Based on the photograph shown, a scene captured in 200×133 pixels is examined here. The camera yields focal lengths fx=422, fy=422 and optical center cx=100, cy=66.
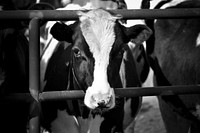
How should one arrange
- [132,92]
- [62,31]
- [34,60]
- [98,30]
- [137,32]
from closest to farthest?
[34,60]
[132,92]
[98,30]
[62,31]
[137,32]

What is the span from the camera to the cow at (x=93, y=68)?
2338 millimetres

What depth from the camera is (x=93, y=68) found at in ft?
7.86

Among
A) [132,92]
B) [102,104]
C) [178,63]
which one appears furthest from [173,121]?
[102,104]

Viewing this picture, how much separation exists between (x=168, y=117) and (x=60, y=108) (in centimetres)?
121

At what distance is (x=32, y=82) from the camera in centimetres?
222

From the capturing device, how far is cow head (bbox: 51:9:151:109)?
2.30 m

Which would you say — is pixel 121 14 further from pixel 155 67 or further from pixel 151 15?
pixel 155 67

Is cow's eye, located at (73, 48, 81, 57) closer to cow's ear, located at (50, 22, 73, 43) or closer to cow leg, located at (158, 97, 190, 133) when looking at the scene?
cow's ear, located at (50, 22, 73, 43)

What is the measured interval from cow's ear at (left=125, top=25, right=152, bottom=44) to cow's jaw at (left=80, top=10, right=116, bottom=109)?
21 cm

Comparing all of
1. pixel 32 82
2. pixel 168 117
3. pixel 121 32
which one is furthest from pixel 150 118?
pixel 32 82

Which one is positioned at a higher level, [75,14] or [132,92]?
[75,14]

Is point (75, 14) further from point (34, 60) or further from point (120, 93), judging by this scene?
point (120, 93)

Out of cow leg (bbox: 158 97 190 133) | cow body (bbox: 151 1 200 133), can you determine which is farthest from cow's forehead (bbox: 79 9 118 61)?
cow leg (bbox: 158 97 190 133)

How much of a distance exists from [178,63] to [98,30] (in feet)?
4.10
